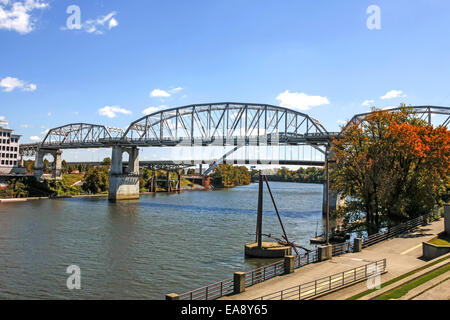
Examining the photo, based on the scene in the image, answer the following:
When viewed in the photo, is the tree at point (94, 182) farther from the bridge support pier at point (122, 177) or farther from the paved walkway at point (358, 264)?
the paved walkway at point (358, 264)

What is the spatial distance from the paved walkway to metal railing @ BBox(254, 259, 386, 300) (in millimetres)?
408

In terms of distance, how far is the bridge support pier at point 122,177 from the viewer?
10344 centimetres

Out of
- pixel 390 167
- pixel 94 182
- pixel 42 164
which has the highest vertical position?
pixel 42 164

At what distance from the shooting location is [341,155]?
40.9 m

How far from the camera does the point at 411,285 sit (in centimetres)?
A: 1859

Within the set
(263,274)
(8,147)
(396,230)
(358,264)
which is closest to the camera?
(358,264)

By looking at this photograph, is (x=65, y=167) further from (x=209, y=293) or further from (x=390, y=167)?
(x=209, y=293)

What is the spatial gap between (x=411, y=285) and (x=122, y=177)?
96.0 m

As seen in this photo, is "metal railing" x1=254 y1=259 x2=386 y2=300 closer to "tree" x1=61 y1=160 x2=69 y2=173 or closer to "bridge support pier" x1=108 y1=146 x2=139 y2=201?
"bridge support pier" x1=108 y1=146 x2=139 y2=201

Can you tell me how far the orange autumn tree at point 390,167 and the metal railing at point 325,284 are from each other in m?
15.7

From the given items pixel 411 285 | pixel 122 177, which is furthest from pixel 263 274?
pixel 122 177

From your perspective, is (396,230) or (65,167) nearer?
(396,230)
